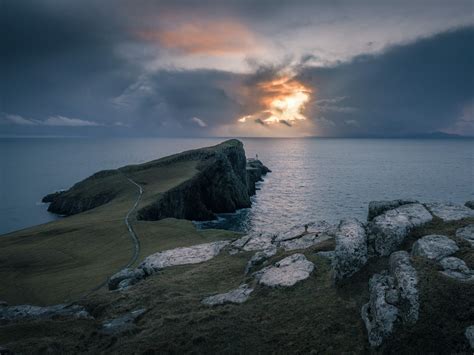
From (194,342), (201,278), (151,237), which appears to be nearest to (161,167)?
(151,237)

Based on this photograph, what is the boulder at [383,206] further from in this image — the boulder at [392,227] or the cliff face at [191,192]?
the cliff face at [191,192]

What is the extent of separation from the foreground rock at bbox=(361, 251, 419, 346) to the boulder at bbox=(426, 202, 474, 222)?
8041 millimetres

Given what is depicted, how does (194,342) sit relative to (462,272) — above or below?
below

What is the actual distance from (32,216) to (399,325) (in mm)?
137344

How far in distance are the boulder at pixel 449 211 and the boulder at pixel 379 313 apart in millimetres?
9477

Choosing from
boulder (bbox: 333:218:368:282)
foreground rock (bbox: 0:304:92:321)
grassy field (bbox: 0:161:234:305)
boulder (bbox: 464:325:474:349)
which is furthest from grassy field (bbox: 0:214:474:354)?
grassy field (bbox: 0:161:234:305)

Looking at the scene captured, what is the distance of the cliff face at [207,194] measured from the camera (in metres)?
102

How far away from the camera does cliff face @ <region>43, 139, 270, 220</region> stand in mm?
105125

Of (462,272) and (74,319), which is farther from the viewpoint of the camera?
(74,319)

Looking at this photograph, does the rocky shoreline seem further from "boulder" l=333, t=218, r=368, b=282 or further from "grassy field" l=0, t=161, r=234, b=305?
"grassy field" l=0, t=161, r=234, b=305

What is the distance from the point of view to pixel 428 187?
5832 inches

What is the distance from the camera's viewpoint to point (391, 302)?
16344 millimetres

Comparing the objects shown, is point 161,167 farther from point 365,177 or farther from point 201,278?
point 201,278

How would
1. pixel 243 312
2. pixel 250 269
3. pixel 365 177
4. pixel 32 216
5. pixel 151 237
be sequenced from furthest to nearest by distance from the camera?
pixel 365 177, pixel 32 216, pixel 151 237, pixel 250 269, pixel 243 312
